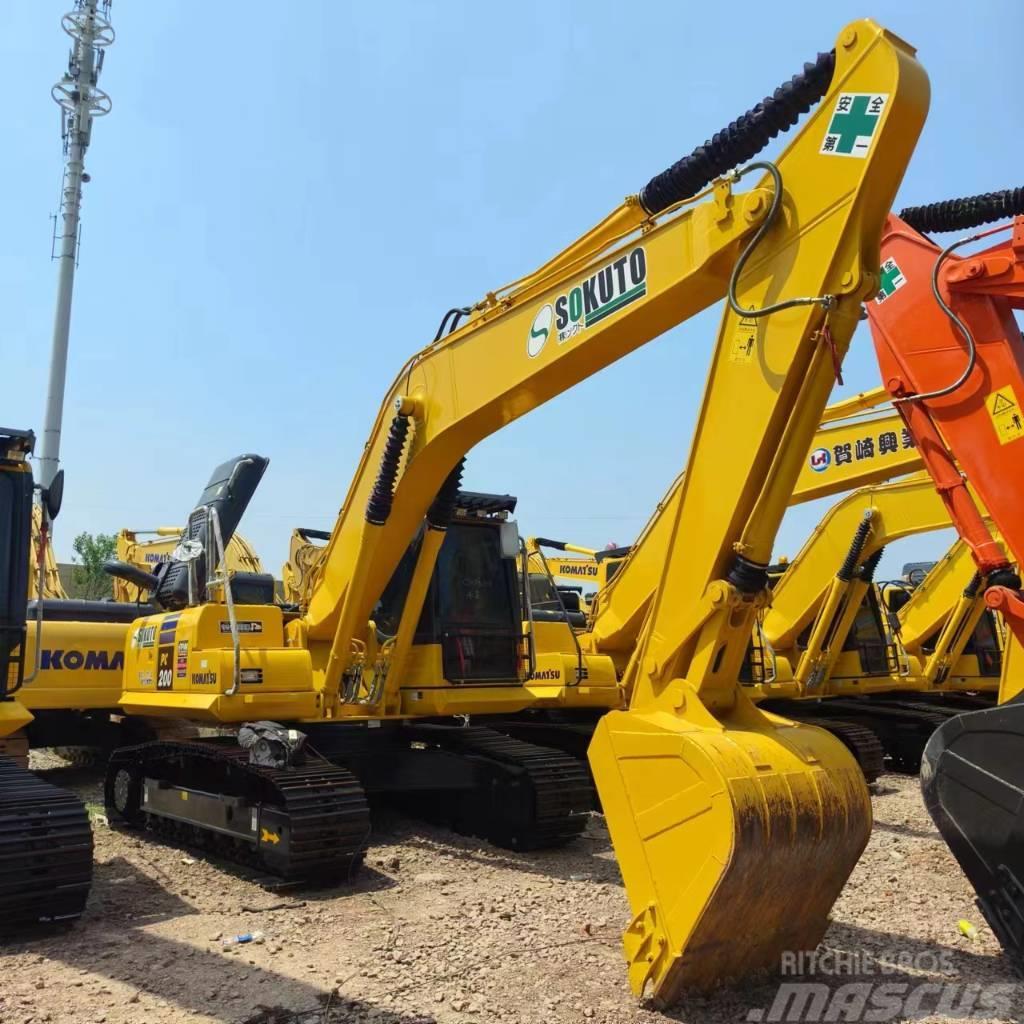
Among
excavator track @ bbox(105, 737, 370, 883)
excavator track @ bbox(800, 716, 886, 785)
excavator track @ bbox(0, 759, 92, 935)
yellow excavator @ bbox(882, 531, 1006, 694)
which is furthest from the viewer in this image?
yellow excavator @ bbox(882, 531, 1006, 694)

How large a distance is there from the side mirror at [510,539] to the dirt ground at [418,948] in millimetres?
2125

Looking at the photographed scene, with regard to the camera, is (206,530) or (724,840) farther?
(206,530)

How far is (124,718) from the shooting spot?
32.3ft

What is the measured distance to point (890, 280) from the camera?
5.68 metres

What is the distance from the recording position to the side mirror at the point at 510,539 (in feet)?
24.3

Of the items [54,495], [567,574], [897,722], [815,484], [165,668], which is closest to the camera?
[54,495]

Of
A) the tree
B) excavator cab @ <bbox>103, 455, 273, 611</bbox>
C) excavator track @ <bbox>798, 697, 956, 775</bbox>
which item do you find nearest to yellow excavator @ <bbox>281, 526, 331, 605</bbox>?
excavator cab @ <bbox>103, 455, 273, 611</bbox>

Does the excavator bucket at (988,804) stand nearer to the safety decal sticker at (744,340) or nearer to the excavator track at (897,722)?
the safety decal sticker at (744,340)

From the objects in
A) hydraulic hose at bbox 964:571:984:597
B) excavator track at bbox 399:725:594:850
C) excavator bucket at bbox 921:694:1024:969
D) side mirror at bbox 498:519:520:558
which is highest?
side mirror at bbox 498:519:520:558

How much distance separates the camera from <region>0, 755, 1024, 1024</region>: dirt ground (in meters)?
4.04

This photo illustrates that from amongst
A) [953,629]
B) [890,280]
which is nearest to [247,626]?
[890,280]

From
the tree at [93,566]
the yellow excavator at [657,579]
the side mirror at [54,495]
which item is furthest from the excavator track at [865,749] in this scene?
the tree at [93,566]

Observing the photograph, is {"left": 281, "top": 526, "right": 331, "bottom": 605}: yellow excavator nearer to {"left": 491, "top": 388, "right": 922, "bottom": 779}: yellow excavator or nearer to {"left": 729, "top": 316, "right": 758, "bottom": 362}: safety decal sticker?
{"left": 491, "top": 388, "right": 922, "bottom": 779}: yellow excavator

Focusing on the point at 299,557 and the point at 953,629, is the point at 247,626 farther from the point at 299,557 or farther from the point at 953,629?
the point at 953,629
